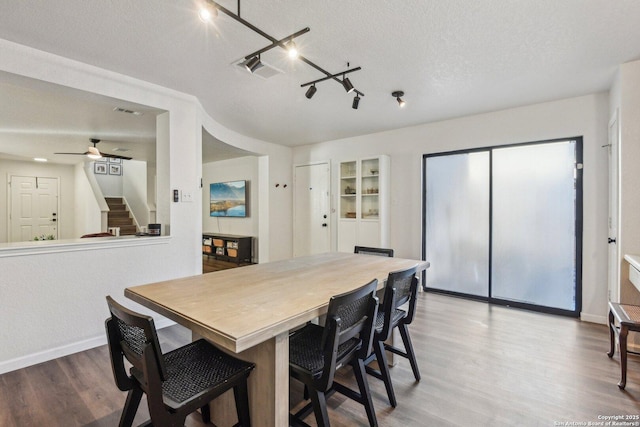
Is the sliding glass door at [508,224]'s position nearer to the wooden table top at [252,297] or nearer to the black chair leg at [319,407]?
the wooden table top at [252,297]

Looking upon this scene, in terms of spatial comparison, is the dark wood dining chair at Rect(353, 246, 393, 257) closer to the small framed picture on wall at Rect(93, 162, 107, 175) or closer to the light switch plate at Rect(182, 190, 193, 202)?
the light switch plate at Rect(182, 190, 193, 202)

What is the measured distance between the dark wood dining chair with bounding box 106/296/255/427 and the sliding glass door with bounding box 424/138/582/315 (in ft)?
12.1

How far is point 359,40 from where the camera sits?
227 centimetres

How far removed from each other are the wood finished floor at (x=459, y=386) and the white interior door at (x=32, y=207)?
23.0ft

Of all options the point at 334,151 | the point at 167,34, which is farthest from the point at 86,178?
the point at 167,34

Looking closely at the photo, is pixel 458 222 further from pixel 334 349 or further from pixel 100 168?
pixel 100 168

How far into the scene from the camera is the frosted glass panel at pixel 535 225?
3.58 meters

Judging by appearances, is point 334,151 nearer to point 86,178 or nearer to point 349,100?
point 349,100

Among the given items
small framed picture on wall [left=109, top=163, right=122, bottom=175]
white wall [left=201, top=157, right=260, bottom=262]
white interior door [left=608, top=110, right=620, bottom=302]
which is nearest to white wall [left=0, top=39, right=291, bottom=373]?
white wall [left=201, top=157, right=260, bottom=262]

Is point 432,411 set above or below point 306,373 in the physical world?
below

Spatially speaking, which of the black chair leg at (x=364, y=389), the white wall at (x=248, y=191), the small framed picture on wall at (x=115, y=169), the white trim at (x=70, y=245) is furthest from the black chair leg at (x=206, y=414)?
the small framed picture on wall at (x=115, y=169)

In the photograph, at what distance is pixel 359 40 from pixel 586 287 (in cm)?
362

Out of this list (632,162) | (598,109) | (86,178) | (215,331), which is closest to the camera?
(215,331)

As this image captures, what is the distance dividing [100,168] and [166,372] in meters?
9.40
